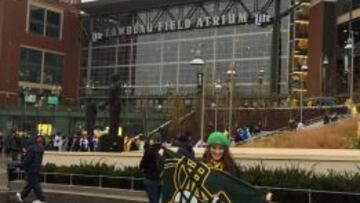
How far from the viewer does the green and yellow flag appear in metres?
7.52

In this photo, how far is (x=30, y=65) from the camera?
10612 centimetres

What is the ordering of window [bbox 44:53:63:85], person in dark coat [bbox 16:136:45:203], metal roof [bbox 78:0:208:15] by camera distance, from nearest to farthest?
person in dark coat [bbox 16:136:45:203] → metal roof [bbox 78:0:208:15] → window [bbox 44:53:63:85]

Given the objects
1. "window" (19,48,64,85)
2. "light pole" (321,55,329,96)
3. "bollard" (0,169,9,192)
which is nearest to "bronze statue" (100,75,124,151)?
"bollard" (0,169,9,192)

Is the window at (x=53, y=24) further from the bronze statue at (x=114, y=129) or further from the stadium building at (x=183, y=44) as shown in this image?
the bronze statue at (x=114, y=129)

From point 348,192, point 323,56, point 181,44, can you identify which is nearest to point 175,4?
point 181,44

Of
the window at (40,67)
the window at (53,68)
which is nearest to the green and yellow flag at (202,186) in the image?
the window at (40,67)

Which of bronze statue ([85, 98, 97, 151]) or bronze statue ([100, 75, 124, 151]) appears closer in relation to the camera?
bronze statue ([100, 75, 124, 151])

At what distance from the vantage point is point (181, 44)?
333ft

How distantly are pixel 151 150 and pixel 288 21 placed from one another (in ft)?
243

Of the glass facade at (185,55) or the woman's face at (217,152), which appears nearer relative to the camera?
the woman's face at (217,152)

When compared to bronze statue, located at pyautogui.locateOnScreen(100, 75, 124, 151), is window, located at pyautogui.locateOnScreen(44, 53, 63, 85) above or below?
above

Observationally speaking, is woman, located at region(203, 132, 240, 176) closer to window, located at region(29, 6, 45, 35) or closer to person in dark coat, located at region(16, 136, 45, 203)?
person in dark coat, located at region(16, 136, 45, 203)

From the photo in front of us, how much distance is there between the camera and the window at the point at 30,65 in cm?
10500

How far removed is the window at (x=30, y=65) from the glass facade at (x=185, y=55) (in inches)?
360
